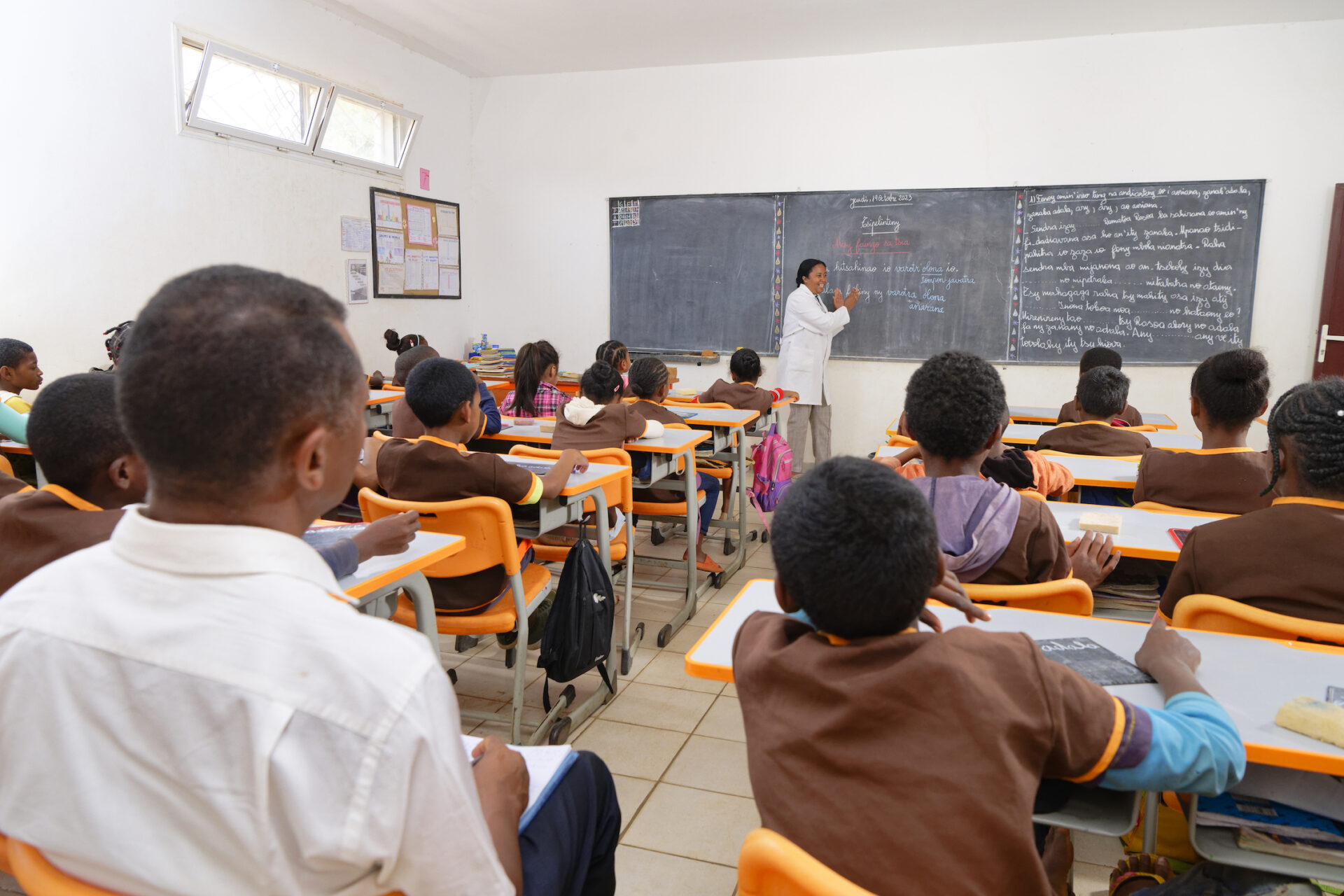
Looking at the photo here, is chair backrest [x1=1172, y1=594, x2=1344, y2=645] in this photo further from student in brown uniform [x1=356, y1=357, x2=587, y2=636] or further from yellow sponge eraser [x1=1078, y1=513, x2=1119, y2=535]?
student in brown uniform [x1=356, y1=357, x2=587, y2=636]

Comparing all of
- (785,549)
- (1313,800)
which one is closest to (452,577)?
(785,549)

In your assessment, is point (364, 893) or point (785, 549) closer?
point (364, 893)

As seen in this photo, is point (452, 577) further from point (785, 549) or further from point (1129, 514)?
point (1129, 514)

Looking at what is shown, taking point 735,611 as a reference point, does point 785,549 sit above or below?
above

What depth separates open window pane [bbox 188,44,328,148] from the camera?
16.1 feet

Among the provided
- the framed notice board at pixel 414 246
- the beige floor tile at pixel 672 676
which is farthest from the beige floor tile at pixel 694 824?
the framed notice board at pixel 414 246

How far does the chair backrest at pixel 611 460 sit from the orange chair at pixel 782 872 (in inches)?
79.9

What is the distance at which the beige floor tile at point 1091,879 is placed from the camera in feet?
6.17

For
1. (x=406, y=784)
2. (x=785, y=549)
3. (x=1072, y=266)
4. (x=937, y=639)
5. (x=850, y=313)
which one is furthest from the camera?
(x=850, y=313)

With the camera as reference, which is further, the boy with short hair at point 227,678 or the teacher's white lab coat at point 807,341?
the teacher's white lab coat at point 807,341

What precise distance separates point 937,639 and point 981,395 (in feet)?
3.25

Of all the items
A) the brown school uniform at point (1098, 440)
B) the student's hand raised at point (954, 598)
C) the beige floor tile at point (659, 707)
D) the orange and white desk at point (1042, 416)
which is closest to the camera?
the student's hand raised at point (954, 598)

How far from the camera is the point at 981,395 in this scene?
1.77 m

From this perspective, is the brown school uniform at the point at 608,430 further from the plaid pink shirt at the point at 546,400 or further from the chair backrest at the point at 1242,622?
the chair backrest at the point at 1242,622
